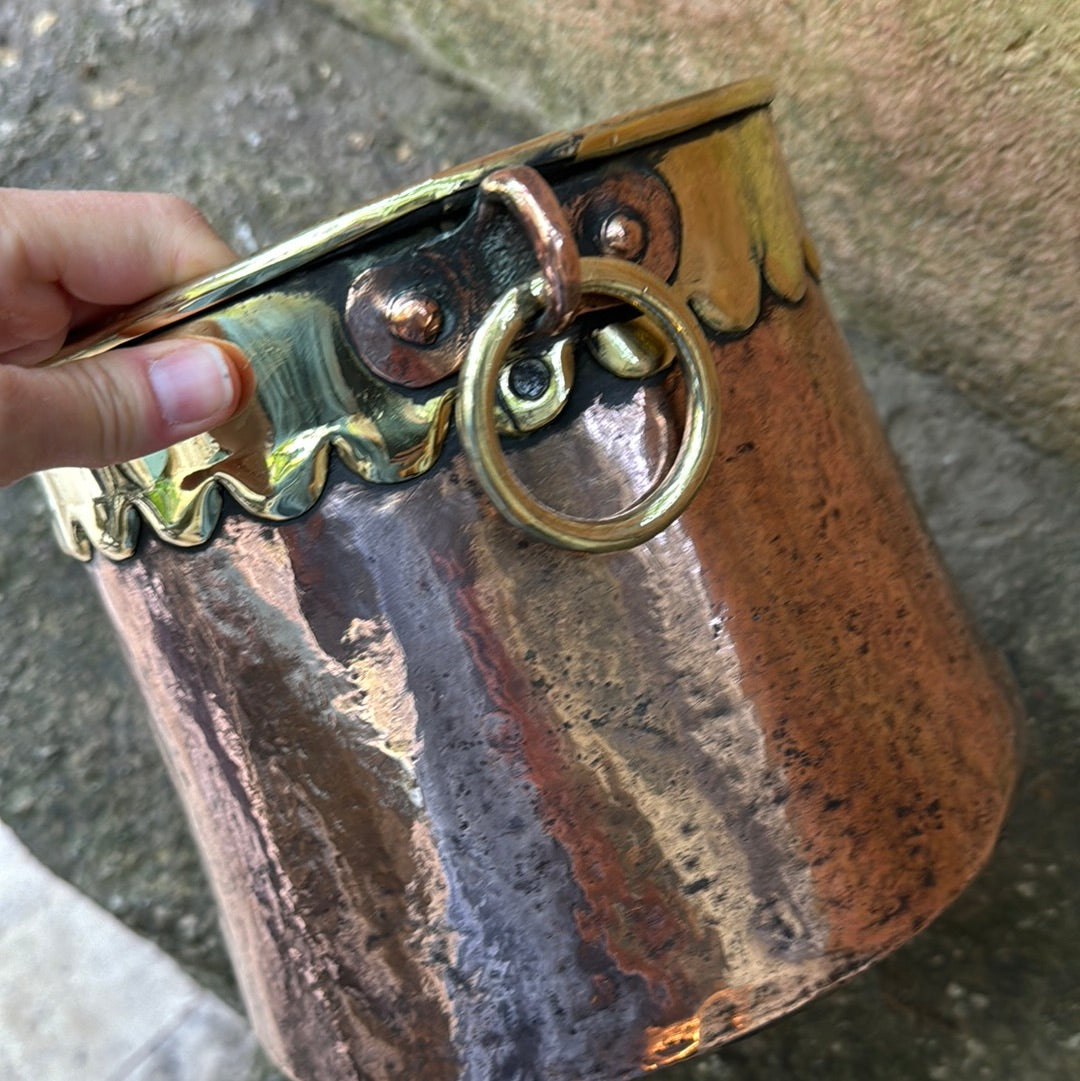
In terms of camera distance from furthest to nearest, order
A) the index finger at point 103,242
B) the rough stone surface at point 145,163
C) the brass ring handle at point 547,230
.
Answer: the rough stone surface at point 145,163 < the index finger at point 103,242 < the brass ring handle at point 547,230

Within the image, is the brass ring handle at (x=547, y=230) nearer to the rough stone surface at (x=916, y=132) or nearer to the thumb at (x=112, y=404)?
the thumb at (x=112, y=404)

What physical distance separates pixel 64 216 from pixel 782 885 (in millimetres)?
632

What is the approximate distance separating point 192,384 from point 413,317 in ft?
0.33

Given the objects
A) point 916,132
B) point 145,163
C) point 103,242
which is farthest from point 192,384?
point 145,163

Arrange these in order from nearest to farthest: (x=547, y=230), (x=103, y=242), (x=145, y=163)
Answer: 1. (x=547, y=230)
2. (x=103, y=242)
3. (x=145, y=163)

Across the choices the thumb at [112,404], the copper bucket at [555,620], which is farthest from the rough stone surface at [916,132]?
the thumb at [112,404]

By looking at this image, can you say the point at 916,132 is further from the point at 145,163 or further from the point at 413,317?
the point at 145,163

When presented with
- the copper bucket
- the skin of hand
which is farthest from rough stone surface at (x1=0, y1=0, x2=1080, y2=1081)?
the copper bucket

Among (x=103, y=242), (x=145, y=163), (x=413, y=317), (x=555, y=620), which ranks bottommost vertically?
(x=555, y=620)

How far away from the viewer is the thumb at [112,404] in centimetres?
46

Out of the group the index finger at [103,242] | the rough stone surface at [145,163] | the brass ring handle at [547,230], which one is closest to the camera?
the brass ring handle at [547,230]

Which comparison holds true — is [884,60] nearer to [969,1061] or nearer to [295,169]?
[295,169]

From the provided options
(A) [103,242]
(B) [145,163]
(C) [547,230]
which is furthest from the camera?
(B) [145,163]

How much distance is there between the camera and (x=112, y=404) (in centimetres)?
48
